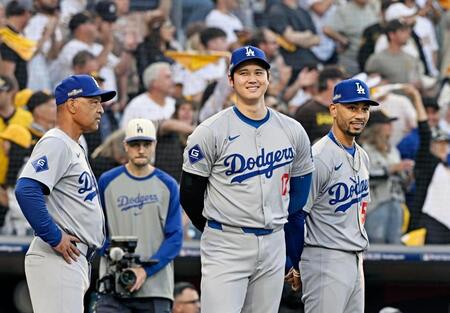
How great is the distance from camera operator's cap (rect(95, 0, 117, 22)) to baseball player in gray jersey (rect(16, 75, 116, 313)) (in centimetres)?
523

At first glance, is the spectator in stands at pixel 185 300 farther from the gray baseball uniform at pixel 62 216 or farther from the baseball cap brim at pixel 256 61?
the baseball cap brim at pixel 256 61

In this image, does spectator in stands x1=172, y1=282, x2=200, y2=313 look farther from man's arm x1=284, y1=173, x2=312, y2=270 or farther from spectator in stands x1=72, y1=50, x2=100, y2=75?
spectator in stands x1=72, y1=50, x2=100, y2=75

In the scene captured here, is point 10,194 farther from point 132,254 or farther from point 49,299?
point 49,299

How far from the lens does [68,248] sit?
17.4 ft

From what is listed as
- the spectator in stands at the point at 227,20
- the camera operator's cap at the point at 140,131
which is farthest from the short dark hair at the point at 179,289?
the spectator in stands at the point at 227,20

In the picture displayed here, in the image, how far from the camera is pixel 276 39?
1109cm

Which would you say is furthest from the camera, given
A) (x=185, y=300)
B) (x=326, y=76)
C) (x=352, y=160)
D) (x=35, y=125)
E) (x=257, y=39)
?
(x=257, y=39)

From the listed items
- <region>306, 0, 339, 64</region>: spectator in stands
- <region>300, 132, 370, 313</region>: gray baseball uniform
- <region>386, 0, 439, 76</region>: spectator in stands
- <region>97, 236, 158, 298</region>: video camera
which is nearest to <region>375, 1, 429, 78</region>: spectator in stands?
<region>386, 0, 439, 76</region>: spectator in stands

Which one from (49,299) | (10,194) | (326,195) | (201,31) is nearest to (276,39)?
(201,31)

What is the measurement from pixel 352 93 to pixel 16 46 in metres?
4.92

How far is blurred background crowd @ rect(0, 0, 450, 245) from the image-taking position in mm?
9508

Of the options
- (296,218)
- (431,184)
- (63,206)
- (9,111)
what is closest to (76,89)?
(63,206)

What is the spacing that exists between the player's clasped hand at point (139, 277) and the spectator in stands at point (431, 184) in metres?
3.43

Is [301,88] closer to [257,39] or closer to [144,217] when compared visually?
[257,39]
